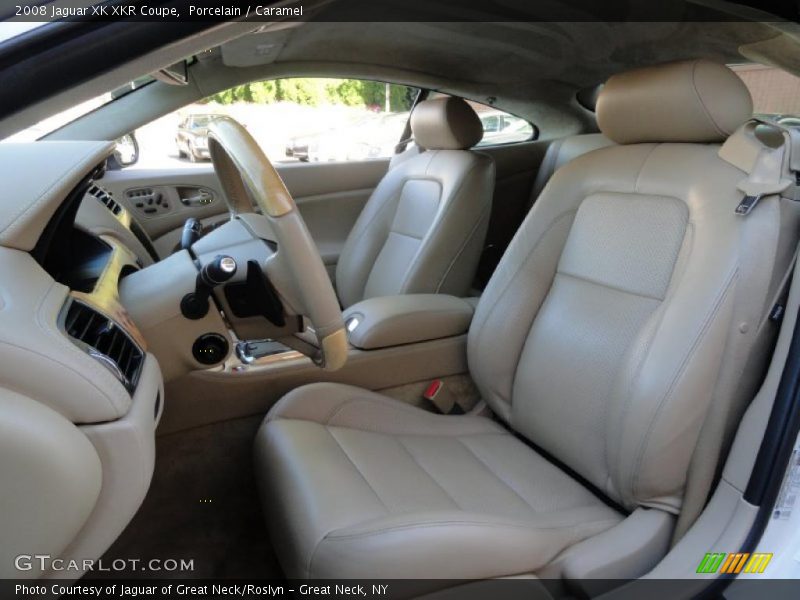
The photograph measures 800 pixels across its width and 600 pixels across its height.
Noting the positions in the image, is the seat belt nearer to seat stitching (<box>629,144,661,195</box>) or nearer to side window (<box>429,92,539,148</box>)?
seat stitching (<box>629,144,661,195</box>)

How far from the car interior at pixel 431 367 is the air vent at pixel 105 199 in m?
0.60

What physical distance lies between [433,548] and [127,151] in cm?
211

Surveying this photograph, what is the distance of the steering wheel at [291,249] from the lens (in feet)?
2.97

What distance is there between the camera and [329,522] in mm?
1084

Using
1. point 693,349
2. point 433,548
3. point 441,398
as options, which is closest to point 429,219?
point 441,398

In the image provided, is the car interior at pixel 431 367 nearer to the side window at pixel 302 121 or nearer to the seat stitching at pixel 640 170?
the seat stitching at pixel 640 170

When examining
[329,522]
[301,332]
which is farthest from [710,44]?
[329,522]

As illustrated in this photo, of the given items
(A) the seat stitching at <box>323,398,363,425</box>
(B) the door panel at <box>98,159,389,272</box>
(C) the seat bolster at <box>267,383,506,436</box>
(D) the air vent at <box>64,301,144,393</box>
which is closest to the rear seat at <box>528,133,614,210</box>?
(B) the door panel at <box>98,159,389,272</box>

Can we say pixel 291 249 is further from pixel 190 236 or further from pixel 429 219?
pixel 429 219

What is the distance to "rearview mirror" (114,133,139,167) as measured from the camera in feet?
7.95

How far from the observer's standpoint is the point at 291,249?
3.02 feet

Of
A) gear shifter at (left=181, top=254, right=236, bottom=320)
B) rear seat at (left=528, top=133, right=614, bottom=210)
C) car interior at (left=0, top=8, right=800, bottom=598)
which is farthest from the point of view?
rear seat at (left=528, top=133, right=614, bottom=210)

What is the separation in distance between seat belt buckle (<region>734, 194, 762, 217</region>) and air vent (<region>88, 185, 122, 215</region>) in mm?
1898

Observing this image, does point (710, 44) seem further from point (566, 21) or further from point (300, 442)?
point (300, 442)
